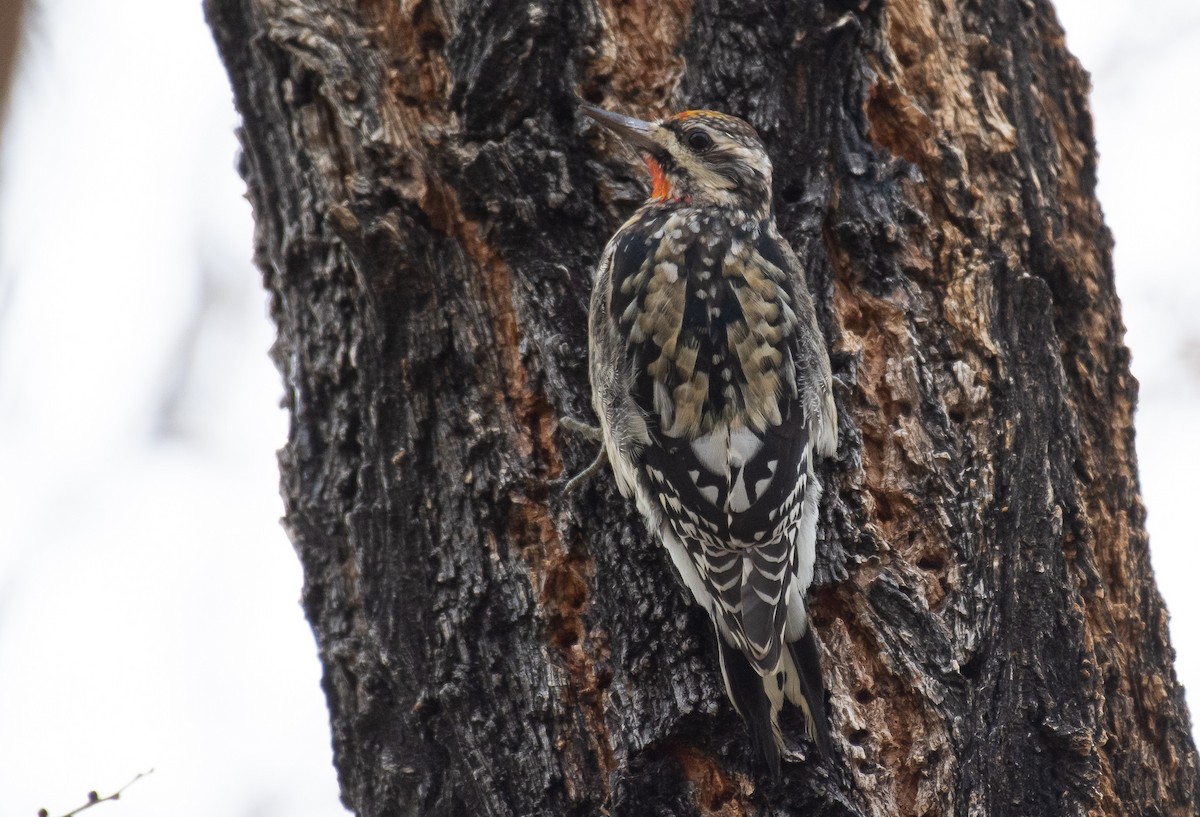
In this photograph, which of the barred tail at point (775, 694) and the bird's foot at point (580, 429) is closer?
the barred tail at point (775, 694)

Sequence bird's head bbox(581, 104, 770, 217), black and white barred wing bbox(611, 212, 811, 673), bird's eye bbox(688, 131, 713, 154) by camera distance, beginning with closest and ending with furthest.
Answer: black and white barred wing bbox(611, 212, 811, 673), bird's head bbox(581, 104, 770, 217), bird's eye bbox(688, 131, 713, 154)

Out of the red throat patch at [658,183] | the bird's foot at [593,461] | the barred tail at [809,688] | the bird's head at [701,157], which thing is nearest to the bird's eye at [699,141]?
the bird's head at [701,157]

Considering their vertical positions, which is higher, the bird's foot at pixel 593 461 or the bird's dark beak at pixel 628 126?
the bird's dark beak at pixel 628 126

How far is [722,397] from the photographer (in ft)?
10.7

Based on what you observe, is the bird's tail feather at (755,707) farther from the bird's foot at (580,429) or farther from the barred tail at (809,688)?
the bird's foot at (580,429)

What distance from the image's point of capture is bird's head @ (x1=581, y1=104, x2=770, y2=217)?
3312 millimetres

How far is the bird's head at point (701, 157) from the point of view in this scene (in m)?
3.31

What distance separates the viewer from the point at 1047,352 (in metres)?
3.21


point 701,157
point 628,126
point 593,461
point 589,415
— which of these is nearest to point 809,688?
point 593,461

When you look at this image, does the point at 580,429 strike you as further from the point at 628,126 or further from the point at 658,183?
the point at 658,183

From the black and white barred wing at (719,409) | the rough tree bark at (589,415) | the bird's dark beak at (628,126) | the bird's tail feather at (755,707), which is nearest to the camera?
the bird's tail feather at (755,707)

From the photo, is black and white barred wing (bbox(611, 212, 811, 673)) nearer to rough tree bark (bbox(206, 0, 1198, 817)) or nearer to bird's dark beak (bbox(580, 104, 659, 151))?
rough tree bark (bbox(206, 0, 1198, 817))

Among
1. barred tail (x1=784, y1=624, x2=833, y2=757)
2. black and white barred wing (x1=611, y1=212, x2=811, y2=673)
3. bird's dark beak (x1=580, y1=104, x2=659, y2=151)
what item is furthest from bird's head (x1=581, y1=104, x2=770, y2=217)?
barred tail (x1=784, y1=624, x2=833, y2=757)

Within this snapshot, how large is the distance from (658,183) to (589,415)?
93 centimetres
